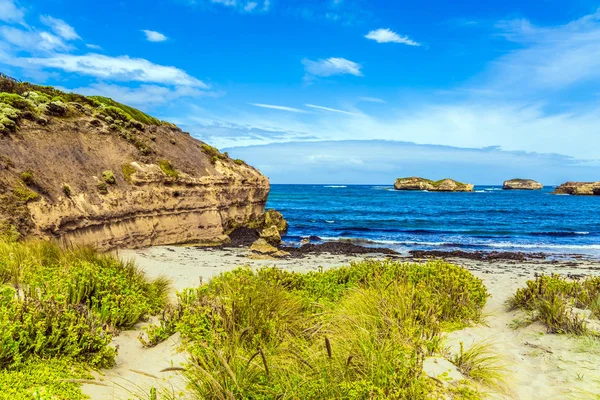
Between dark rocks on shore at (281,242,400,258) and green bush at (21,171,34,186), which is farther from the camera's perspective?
dark rocks on shore at (281,242,400,258)

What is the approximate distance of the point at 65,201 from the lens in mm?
14867

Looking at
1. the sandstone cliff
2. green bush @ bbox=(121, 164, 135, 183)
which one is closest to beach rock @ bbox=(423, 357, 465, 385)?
the sandstone cliff

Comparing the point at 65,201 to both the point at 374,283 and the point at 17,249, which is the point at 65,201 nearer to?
the point at 17,249

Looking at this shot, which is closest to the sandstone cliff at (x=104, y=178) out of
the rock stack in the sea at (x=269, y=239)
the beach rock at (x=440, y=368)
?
the rock stack in the sea at (x=269, y=239)

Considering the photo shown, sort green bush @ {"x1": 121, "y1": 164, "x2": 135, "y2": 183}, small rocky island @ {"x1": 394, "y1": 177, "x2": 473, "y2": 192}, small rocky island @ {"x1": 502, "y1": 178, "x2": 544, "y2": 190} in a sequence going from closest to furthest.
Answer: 1. green bush @ {"x1": 121, "y1": 164, "x2": 135, "y2": 183}
2. small rocky island @ {"x1": 394, "y1": 177, "x2": 473, "y2": 192}
3. small rocky island @ {"x1": 502, "y1": 178, "x2": 544, "y2": 190}

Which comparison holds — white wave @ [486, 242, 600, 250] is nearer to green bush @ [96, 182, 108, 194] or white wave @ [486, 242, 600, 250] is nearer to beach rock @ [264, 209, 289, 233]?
beach rock @ [264, 209, 289, 233]

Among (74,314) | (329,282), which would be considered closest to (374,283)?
(329,282)

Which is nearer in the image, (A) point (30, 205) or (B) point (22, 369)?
(B) point (22, 369)

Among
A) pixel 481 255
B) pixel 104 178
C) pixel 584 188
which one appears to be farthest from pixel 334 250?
pixel 584 188

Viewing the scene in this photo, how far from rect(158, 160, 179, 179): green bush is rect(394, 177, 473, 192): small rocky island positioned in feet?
360

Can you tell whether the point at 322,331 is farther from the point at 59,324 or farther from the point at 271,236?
the point at 271,236

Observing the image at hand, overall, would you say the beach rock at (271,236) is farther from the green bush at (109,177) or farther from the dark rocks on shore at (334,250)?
the green bush at (109,177)

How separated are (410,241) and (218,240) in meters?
14.7

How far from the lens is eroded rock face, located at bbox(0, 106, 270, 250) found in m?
14.4
